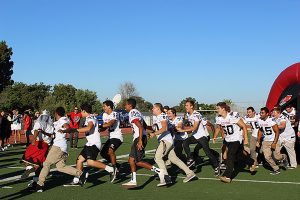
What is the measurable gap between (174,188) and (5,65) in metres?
48.6

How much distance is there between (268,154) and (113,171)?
3.92m

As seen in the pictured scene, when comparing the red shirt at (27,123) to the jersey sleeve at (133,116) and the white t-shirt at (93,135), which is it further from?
the jersey sleeve at (133,116)

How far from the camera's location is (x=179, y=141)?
11078mm

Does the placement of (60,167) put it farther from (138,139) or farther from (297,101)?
(297,101)

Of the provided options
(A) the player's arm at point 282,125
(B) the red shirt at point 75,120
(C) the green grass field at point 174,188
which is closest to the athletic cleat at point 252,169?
(C) the green grass field at point 174,188

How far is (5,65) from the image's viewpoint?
52.6m

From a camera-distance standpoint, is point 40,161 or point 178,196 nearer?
point 178,196

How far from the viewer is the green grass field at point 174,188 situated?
7.56 meters

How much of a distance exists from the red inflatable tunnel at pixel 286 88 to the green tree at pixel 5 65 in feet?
146

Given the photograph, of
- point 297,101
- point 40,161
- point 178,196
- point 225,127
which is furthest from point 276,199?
point 297,101

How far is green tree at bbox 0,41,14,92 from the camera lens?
52312 mm

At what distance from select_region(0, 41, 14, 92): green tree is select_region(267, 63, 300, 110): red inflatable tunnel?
44.5 m

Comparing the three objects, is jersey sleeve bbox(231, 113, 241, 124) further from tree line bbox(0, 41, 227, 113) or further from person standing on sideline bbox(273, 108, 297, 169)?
tree line bbox(0, 41, 227, 113)

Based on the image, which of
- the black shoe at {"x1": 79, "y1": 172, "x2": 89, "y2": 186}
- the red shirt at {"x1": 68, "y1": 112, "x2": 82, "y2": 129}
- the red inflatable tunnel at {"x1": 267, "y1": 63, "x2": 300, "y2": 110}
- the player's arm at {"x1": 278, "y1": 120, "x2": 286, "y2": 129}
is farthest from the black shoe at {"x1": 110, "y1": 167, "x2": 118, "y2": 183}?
the red shirt at {"x1": 68, "y1": 112, "x2": 82, "y2": 129}
